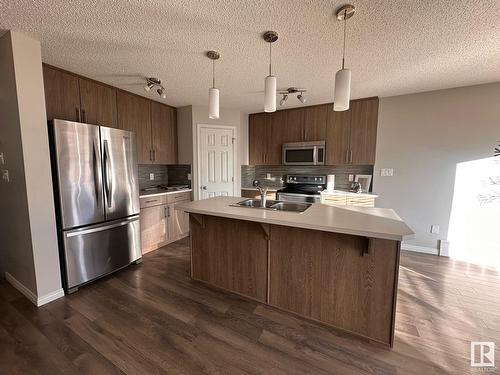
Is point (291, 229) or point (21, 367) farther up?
point (291, 229)

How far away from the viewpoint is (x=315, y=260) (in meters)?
A: 1.74

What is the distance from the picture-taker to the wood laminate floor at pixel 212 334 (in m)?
1.40

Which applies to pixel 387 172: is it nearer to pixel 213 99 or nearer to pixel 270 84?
pixel 270 84

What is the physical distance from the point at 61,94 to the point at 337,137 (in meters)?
3.91

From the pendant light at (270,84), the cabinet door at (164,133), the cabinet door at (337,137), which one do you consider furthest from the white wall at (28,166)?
the cabinet door at (337,137)

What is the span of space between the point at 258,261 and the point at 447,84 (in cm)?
340

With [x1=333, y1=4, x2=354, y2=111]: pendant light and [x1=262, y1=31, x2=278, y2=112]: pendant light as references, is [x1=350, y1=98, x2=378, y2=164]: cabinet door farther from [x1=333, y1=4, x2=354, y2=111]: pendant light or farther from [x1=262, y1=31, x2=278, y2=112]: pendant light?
[x1=262, y1=31, x2=278, y2=112]: pendant light

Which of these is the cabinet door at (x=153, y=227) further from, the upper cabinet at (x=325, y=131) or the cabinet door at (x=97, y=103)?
the upper cabinet at (x=325, y=131)

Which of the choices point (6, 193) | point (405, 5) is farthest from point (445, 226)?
point (6, 193)

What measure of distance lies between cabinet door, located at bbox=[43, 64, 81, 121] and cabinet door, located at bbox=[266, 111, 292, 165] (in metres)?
3.05

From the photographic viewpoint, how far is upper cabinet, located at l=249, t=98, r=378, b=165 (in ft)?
11.5

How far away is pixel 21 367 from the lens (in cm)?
138

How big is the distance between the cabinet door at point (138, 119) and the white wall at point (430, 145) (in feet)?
12.4

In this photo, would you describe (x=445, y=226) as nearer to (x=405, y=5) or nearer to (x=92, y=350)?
(x=405, y=5)
